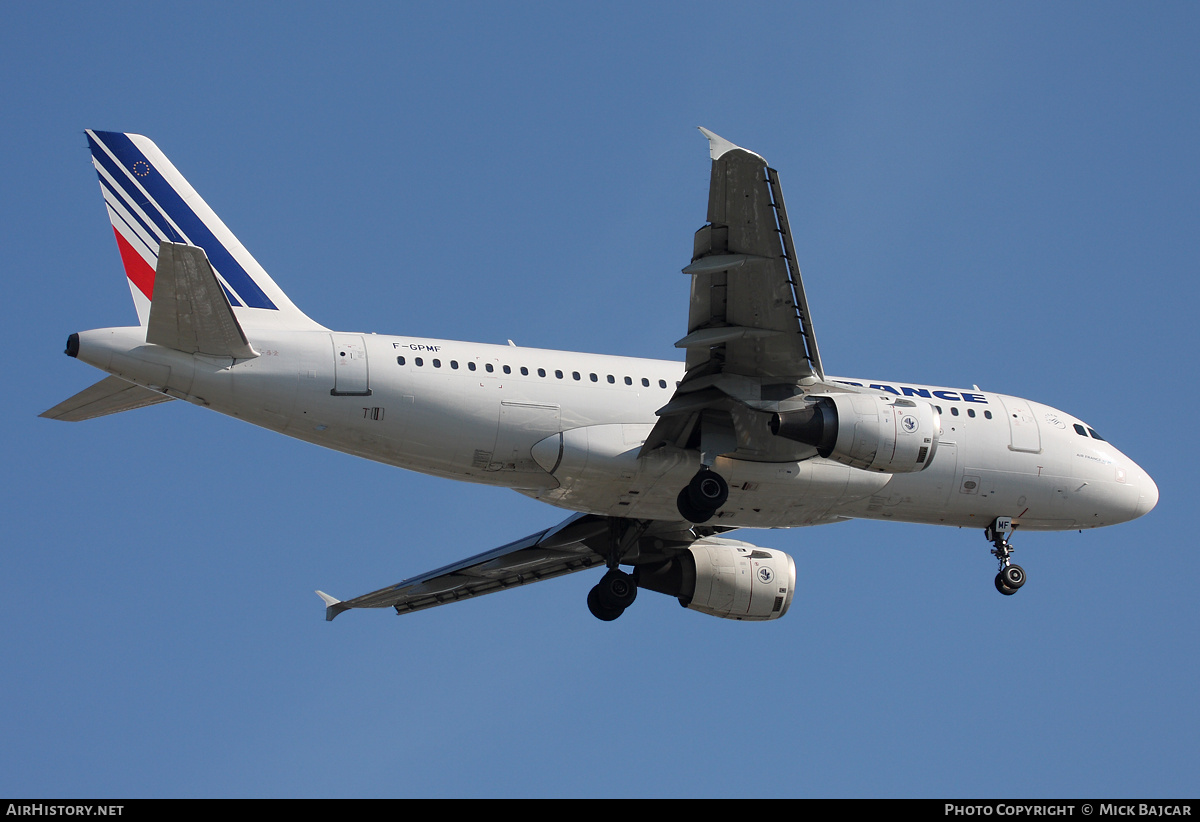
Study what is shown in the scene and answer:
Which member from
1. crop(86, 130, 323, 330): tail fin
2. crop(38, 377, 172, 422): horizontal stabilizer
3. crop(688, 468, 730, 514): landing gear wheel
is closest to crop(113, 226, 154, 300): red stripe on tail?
crop(86, 130, 323, 330): tail fin

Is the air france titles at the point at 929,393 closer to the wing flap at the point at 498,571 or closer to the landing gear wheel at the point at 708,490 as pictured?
the landing gear wheel at the point at 708,490

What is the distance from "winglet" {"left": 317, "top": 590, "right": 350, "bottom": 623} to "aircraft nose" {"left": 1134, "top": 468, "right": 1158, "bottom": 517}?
16209 mm

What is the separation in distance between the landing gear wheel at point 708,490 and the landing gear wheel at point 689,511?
0.08m

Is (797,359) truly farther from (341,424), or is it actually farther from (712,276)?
(341,424)

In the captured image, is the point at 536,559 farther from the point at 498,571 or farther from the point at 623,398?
the point at 623,398

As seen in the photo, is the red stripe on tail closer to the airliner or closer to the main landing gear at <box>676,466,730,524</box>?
the airliner

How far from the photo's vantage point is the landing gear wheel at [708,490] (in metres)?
21.8

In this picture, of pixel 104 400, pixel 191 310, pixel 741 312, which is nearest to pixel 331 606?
pixel 104 400

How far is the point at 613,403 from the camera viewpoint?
2238 cm

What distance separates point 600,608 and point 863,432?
712cm

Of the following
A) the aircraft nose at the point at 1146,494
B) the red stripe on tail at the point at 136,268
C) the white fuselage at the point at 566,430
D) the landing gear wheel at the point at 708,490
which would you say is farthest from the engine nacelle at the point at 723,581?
the red stripe on tail at the point at 136,268

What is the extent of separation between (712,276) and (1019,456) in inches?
335
